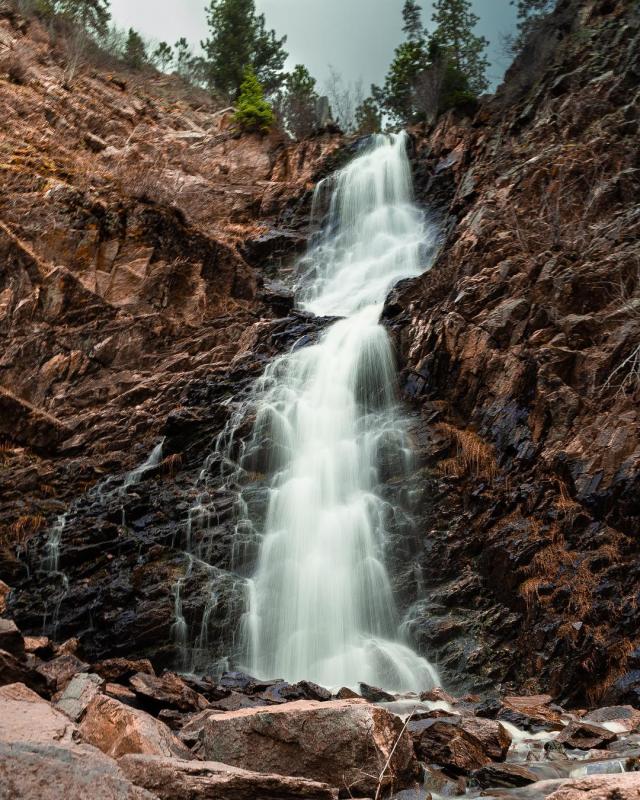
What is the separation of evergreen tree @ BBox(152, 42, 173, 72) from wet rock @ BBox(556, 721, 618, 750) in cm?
4415

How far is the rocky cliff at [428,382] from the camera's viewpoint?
32.2 ft

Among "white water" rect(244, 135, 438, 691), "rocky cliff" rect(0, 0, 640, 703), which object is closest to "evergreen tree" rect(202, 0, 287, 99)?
"rocky cliff" rect(0, 0, 640, 703)

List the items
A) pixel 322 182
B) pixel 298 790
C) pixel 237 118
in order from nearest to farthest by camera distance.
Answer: pixel 298 790, pixel 322 182, pixel 237 118

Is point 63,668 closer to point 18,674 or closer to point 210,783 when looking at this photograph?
point 18,674

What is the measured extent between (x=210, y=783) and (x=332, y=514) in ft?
29.1

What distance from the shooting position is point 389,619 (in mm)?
10531

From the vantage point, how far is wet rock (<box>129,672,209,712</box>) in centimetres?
659

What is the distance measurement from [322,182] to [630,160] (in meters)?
14.9

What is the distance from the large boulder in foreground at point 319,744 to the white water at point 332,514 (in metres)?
5.18

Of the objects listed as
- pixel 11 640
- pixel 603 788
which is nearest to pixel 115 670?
pixel 11 640

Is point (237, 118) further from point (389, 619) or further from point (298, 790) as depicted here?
point (298, 790)

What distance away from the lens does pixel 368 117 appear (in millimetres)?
39438

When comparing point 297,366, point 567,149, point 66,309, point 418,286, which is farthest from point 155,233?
point 567,149

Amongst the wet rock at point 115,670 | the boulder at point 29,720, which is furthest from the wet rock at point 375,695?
the boulder at point 29,720
